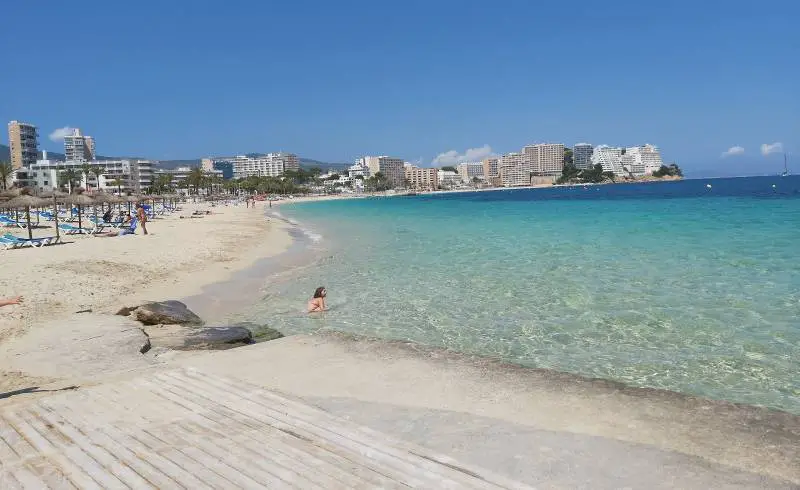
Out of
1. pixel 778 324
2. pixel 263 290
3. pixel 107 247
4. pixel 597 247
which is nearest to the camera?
pixel 778 324

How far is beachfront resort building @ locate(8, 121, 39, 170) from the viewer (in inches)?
5782

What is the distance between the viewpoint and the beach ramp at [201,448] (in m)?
3.74

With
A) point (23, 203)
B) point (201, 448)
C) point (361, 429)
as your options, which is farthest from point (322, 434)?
point (23, 203)

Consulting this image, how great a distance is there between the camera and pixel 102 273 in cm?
1378

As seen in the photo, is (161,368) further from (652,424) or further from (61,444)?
(652,424)

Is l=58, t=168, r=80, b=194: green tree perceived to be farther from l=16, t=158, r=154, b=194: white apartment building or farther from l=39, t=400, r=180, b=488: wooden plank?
l=39, t=400, r=180, b=488: wooden plank

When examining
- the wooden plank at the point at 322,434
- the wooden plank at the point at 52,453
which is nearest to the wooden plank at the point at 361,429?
the wooden plank at the point at 322,434

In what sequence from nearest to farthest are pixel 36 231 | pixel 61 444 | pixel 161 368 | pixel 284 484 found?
pixel 284 484 < pixel 61 444 < pixel 161 368 < pixel 36 231

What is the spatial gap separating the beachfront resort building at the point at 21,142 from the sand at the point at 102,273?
15635 cm

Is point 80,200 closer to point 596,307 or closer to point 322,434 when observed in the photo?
point 596,307

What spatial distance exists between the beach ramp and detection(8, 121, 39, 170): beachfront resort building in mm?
173194

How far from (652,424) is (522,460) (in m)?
1.65

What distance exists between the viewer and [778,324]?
30.3ft

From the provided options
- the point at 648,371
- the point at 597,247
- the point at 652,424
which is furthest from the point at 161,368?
the point at 597,247
